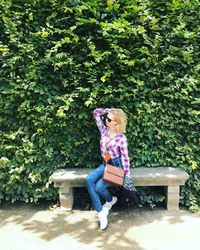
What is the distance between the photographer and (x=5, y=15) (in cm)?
495

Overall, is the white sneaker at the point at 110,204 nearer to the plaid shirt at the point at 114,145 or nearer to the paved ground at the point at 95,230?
the paved ground at the point at 95,230

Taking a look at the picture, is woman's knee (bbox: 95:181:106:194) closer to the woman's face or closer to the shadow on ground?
the shadow on ground

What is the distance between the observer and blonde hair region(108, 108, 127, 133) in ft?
15.4

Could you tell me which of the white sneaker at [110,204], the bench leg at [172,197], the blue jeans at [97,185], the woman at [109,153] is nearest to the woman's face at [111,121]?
the woman at [109,153]

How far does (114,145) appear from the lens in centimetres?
474

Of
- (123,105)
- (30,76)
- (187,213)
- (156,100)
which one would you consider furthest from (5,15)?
(187,213)

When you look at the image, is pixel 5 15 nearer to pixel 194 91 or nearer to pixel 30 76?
pixel 30 76

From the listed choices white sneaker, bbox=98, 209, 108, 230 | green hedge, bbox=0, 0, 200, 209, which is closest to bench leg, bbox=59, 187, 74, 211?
green hedge, bbox=0, 0, 200, 209

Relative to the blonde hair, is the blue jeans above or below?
below

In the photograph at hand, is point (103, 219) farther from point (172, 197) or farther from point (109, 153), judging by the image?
point (172, 197)

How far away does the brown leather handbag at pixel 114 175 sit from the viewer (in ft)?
15.0

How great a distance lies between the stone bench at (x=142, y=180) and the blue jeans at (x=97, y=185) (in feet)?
0.61

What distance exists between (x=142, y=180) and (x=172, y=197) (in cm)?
56

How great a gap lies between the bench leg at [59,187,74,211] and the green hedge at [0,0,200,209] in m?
0.26
